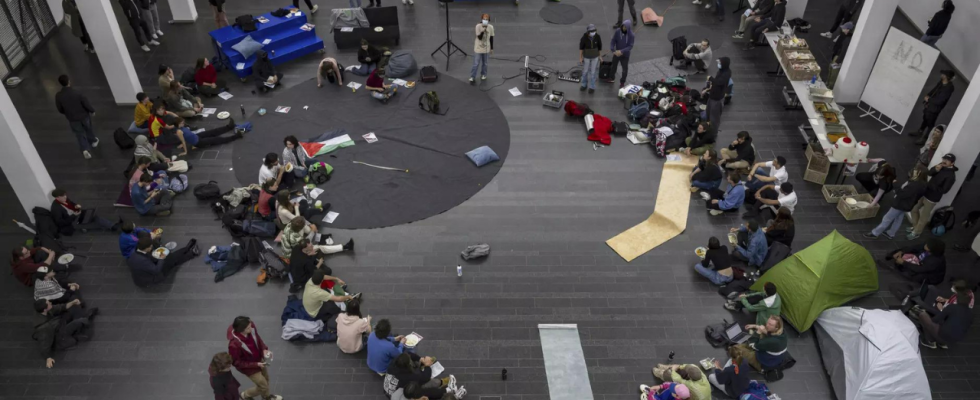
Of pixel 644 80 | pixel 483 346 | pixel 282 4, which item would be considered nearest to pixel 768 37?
pixel 644 80

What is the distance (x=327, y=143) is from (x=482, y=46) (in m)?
4.36

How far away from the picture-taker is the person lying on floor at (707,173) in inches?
532

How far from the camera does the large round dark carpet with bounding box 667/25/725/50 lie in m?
18.9

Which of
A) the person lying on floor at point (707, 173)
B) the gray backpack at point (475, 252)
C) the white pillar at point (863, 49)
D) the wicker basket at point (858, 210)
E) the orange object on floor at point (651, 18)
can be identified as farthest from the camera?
the orange object on floor at point (651, 18)

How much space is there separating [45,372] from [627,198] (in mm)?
10488

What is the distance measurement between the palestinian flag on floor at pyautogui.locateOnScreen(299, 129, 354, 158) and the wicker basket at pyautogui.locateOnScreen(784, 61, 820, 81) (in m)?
10.1

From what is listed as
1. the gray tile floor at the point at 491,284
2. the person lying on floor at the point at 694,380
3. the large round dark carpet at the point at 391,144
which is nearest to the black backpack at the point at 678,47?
the gray tile floor at the point at 491,284

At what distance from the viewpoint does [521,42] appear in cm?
1881

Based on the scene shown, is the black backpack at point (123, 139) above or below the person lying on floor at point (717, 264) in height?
above

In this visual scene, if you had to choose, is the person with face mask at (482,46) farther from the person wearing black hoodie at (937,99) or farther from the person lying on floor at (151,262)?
the person wearing black hoodie at (937,99)

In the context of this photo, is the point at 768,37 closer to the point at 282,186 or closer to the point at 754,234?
the point at 754,234

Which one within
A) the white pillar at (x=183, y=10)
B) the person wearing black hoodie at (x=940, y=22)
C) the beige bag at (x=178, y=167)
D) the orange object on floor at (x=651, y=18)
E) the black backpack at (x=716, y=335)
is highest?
the person wearing black hoodie at (x=940, y=22)

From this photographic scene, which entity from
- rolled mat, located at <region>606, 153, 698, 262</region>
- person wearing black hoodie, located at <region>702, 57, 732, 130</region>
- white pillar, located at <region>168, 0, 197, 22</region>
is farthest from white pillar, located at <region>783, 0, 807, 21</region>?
white pillar, located at <region>168, 0, 197, 22</region>

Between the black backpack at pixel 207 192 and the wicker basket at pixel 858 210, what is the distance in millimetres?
12254
